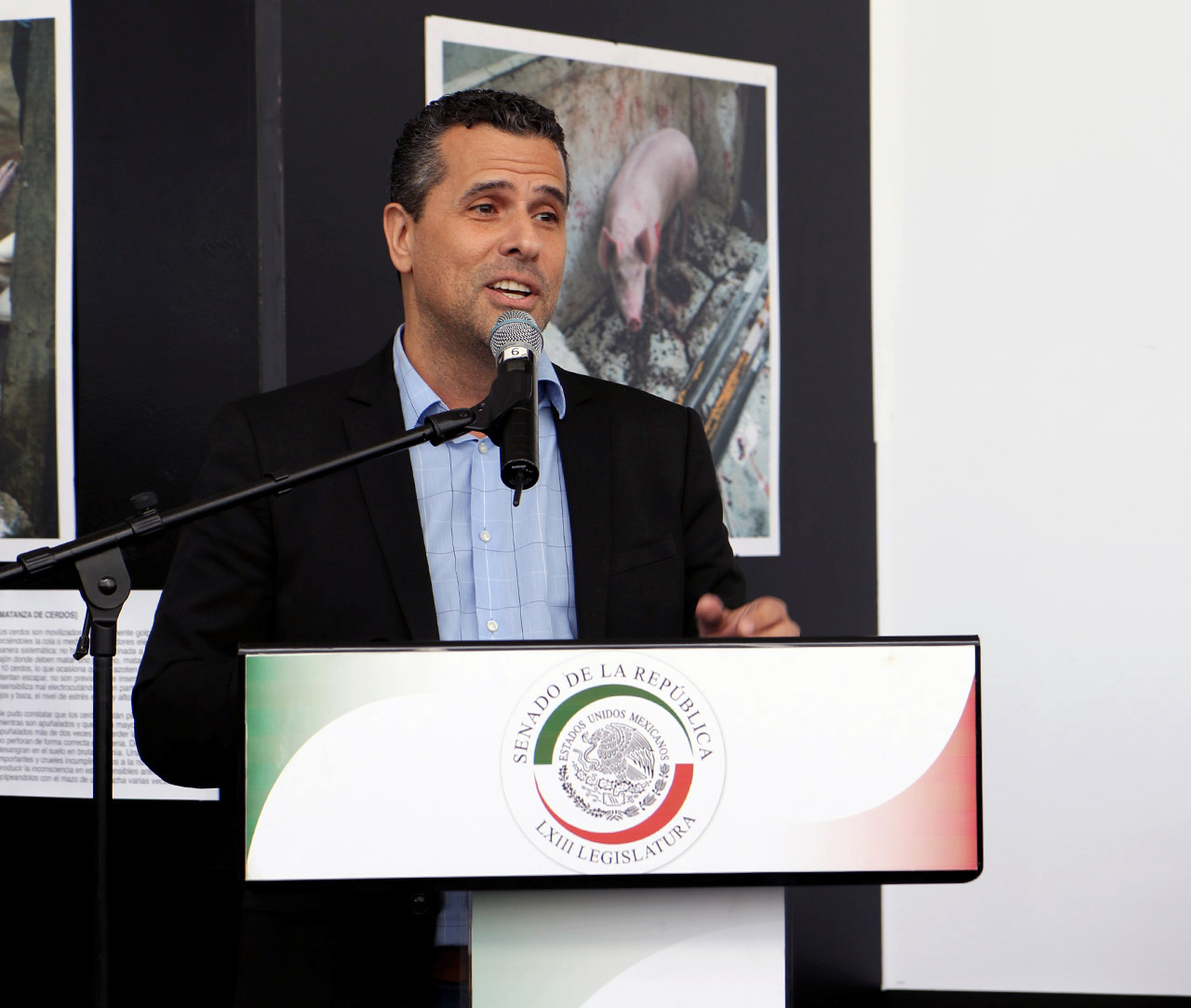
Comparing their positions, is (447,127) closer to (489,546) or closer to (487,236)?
(487,236)

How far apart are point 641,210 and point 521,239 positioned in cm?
123

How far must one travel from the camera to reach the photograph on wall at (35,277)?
2375mm

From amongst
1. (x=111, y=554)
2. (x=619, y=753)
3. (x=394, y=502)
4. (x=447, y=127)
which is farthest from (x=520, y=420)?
(x=447, y=127)

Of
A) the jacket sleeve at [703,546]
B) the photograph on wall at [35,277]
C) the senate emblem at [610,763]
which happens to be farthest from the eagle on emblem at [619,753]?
the photograph on wall at [35,277]

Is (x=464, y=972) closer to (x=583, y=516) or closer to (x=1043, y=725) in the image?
(x=583, y=516)

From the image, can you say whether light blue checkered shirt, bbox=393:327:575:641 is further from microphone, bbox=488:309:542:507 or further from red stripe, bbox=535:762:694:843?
red stripe, bbox=535:762:694:843

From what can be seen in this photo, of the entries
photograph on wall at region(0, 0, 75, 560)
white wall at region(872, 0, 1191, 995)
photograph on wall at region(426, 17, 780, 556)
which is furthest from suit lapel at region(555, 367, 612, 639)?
white wall at region(872, 0, 1191, 995)

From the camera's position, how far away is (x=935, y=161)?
333 cm

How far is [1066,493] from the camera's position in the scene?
3.29 meters

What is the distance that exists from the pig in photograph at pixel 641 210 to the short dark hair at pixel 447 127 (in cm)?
96

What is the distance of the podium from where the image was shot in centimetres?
104

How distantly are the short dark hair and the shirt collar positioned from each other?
260mm

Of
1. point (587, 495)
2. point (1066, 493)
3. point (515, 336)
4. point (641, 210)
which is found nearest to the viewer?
point (515, 336)

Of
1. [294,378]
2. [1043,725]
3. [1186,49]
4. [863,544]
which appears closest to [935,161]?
[1186,49]
